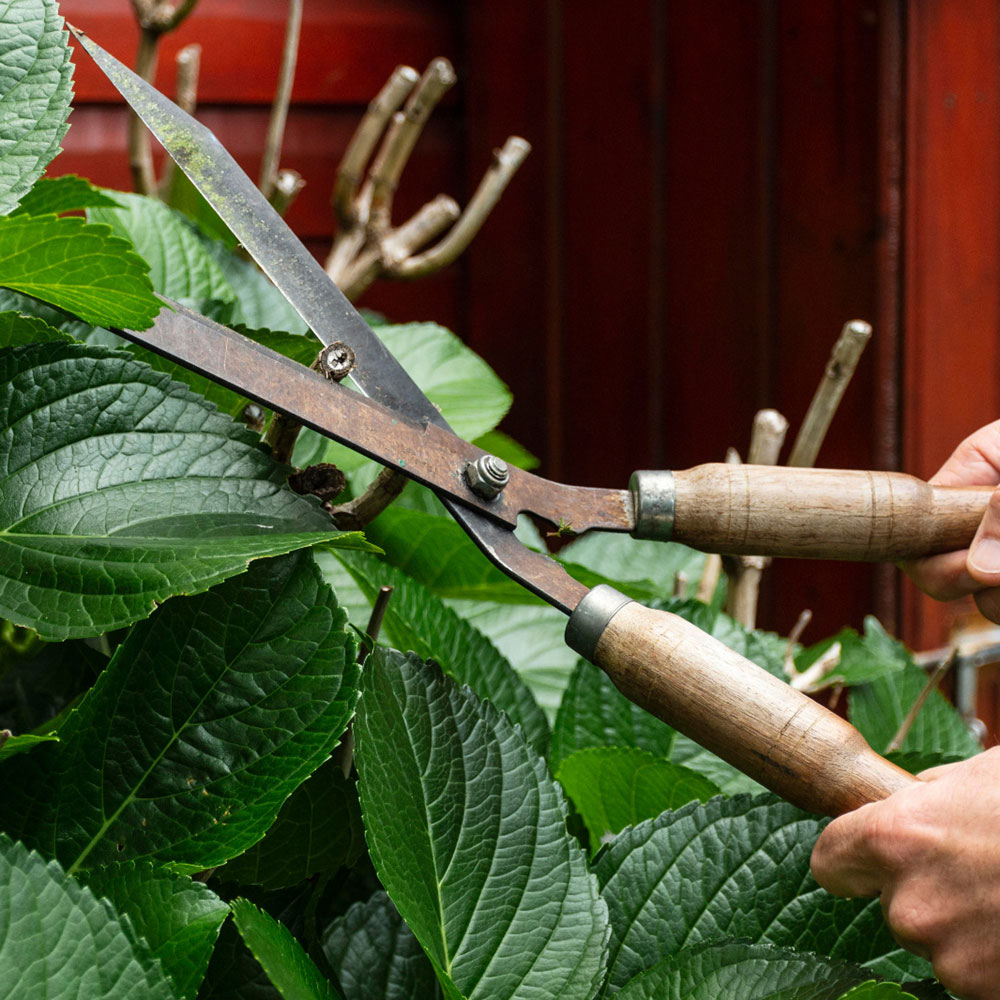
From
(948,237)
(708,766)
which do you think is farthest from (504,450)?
(948,237)

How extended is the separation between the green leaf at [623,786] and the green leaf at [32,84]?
291 millimetres

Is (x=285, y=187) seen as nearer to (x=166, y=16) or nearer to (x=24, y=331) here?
(x=166, y=16)

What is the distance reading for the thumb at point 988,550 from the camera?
42 centimetres

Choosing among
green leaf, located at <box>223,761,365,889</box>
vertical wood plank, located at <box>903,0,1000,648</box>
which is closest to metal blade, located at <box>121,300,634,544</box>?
green leaf, located at <box>223,761,365,889</box>

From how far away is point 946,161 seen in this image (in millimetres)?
1210

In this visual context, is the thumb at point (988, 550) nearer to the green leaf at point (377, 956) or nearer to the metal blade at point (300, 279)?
the metal blade at point (300, 279)

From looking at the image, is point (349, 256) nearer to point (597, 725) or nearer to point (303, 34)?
point (597, 725)

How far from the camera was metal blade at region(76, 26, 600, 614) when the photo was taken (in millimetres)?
415

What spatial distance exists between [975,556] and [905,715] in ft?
1.01

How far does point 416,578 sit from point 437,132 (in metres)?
1.17

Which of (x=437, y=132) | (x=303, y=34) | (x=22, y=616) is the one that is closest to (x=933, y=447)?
(x=437, y=132)

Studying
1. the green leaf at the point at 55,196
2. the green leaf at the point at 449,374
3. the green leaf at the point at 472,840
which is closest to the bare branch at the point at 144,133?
the green leaf at the point at 449,374

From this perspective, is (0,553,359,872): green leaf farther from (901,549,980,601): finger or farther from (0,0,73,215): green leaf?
(901,549,980,601): finger

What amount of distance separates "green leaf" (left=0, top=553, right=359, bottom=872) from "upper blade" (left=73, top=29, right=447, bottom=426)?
4.9 inches
